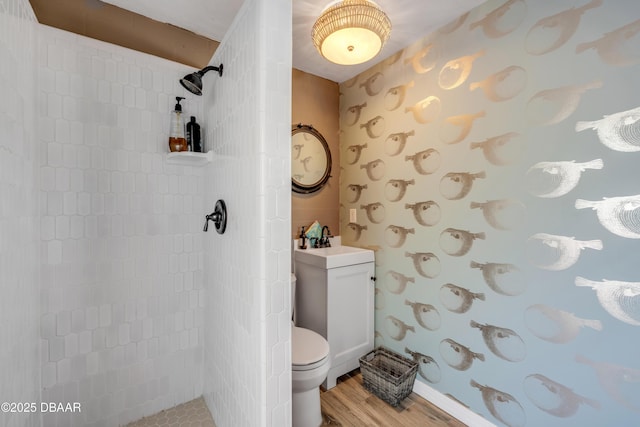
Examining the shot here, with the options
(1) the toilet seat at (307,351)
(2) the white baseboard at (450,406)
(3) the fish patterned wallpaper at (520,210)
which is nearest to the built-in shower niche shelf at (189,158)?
(1) the toilet seat at (307,351)

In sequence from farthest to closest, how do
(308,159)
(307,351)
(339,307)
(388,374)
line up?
1. (308,159)
2. (339,307)
3. (388,374)
4. (307,351)

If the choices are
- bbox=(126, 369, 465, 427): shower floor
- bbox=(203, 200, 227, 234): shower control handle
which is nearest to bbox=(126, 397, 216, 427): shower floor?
bbox=(126, 369, 465, 427): shower floor

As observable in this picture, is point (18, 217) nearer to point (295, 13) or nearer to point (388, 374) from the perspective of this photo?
point (295, 13)

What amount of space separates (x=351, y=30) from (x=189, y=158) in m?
1.19

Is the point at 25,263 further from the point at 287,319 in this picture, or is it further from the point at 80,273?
the point at 287,319

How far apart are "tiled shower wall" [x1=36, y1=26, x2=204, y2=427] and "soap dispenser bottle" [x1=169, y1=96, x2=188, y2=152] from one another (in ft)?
0.35

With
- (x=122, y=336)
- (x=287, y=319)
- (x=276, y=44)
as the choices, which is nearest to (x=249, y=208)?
(x=287, y=319)

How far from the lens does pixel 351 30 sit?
1.49 meters

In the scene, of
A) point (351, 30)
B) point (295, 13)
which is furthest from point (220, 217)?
point (295, 13)

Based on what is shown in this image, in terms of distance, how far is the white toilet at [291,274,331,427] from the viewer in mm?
1440

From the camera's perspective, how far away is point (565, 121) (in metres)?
1.31

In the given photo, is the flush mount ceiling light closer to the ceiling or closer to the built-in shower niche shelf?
the ceiling

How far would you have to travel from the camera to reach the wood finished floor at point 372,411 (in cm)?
167

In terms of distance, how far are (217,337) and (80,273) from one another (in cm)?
81
